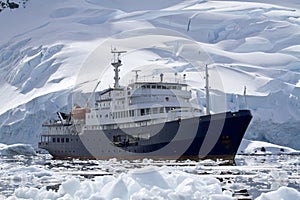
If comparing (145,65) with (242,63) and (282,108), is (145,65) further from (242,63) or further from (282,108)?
(282,108)

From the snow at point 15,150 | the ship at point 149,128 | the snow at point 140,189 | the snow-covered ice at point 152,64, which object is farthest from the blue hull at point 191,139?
the snow at point 140,189

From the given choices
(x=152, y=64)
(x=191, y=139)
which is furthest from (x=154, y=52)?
(x=191, y=139)

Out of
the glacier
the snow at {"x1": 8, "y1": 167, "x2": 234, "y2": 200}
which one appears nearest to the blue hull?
the glacier

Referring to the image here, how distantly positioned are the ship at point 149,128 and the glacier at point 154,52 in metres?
10.4

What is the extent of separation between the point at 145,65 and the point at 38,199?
45146mm

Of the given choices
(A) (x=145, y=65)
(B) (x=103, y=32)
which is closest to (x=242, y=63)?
(A) (x=145, y=65)

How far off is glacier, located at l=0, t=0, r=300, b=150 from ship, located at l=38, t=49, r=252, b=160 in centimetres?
1045

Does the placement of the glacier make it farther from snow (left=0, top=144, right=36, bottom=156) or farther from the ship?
the ship

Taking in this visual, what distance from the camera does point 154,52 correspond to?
65.3 meters

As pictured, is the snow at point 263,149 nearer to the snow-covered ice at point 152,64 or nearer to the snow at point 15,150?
the snow-covered ice at point 152,64

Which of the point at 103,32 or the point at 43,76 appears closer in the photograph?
the point at 43,76

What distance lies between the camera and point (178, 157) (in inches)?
1293

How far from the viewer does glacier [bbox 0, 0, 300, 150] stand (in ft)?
158

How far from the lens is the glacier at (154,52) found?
158ft
